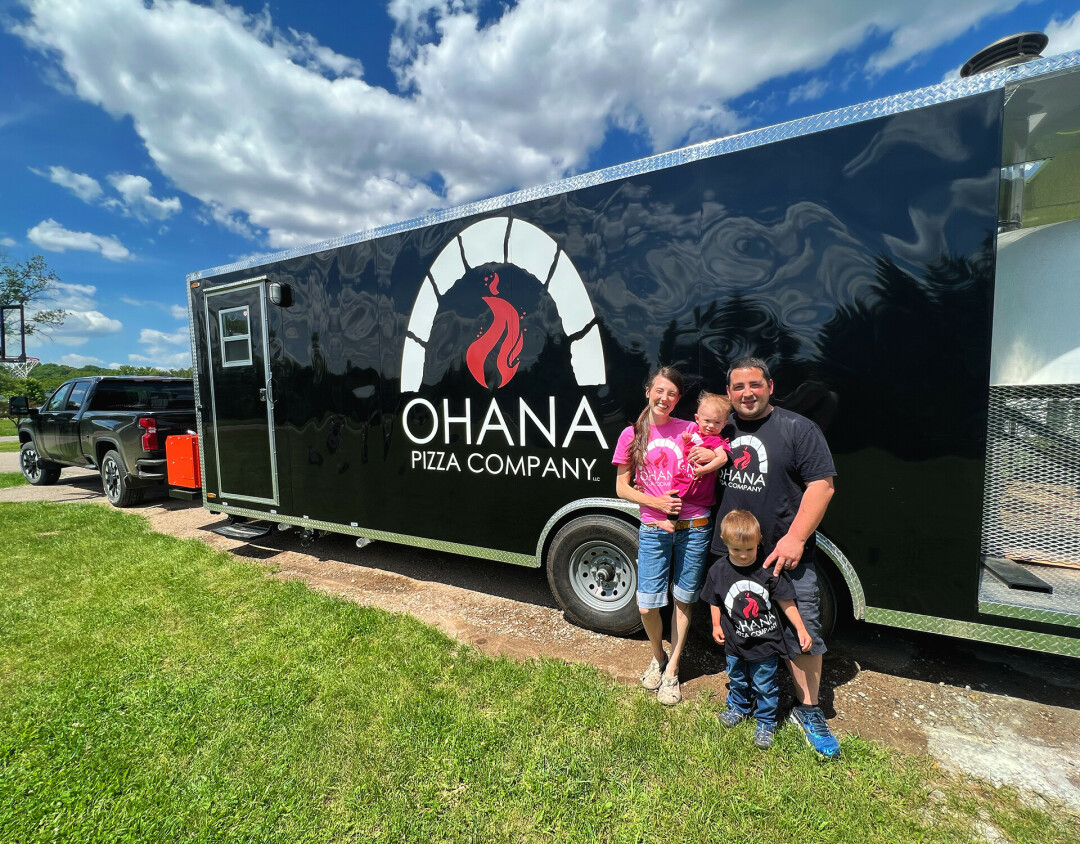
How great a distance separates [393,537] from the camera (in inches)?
166

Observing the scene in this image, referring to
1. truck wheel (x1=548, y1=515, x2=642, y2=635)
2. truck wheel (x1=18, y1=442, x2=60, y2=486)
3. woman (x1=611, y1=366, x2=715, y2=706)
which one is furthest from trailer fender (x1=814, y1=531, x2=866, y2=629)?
truck wheel (x1=18, y1=442, x2=60, y2=486)

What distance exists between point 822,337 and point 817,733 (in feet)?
6.27

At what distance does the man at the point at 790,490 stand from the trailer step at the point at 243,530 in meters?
4.82

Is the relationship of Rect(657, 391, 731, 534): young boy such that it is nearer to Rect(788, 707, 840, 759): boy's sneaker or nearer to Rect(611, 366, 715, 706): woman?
Rect(611, 366, 715, 706): woman

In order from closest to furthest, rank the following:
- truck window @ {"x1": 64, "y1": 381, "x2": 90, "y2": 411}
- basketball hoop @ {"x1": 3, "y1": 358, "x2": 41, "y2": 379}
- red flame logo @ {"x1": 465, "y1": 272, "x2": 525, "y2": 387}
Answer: red flame logo @ {"x1": 465, "y1": 272, "x2": 525, "y2": 387} < truck window @ {"x1": 64, "y1": 381, "x2": 90, "y2": 411} < basketball hoop @ {"x1": 3, "y1": 358, "x2": 41, "y2": 379}

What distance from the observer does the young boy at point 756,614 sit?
227cm

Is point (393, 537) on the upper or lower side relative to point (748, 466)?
lower

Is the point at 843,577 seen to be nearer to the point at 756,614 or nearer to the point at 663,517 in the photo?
the point at 756,614

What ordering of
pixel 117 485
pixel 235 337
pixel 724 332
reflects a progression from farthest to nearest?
pixel 117 485 → pixel 235 337 → pixel 724 332

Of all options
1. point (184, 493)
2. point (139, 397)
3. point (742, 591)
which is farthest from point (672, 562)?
point (139, 397)

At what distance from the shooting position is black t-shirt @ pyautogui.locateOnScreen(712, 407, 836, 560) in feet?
7.23

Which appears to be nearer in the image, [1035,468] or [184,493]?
[1035,468]

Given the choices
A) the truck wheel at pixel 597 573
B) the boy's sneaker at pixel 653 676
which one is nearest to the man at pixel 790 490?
the boy's sneaker at pixel 653 676

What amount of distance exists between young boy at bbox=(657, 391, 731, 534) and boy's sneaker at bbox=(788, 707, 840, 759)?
102cm
